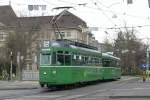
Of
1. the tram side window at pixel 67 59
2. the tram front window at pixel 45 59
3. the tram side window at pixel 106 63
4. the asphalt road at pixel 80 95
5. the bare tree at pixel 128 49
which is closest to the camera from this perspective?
the asphalt road at pixel 80 95

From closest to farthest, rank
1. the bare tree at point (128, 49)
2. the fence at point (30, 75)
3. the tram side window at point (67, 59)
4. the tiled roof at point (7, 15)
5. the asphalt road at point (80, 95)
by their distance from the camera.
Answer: the asphalt road at point (80, 95) < the tram side window at point (67, 59) < the fence at point (30, 75) < the bare tree at point (128, 49) < the tiled roof at point (7, 15)

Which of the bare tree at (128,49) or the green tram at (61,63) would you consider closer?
the green tram at (61,63)

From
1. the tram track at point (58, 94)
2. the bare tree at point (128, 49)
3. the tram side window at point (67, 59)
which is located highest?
the bare tree at point (128, 49)

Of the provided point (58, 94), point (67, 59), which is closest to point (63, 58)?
point (67, 59)

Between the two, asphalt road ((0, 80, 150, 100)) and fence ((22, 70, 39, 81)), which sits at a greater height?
fence ((22, 70, 39, 81))

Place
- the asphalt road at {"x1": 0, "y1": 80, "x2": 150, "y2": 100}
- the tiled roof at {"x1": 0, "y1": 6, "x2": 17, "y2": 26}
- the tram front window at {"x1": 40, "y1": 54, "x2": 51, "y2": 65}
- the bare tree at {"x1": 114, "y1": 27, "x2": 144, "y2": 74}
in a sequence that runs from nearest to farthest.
Answer: the asphalt road at {"x1": 0, "y1": 80, "x2": 150, "y2": 100} < the tram front window at {"x1": 40, "y1": 54, "x2": 51, "y2": 65} < the bare tree at {"x1": 114, "y1": 27, "x2": 144, "y2": 74} < the tiled roof at {"x1": 0, "y1": 6, "x2": 17, "y2": 26}

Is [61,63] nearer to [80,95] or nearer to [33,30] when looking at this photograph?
[80,95]

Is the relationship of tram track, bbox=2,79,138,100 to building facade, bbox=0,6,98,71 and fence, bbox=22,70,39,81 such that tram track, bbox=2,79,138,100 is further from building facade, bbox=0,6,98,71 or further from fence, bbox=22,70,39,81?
fence, bbox=22,70,39,81

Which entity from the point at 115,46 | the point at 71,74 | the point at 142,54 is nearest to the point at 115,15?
the point at 71,74

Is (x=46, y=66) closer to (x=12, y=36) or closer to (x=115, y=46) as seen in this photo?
(x=12, y=36)

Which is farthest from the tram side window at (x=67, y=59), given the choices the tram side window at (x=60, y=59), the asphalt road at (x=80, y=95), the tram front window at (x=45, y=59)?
the asphalt road at (x=80, y=95)

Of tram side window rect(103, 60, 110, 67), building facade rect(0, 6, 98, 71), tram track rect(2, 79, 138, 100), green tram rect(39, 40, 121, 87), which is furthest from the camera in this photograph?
building facade rect(0, 6, 98, 71)

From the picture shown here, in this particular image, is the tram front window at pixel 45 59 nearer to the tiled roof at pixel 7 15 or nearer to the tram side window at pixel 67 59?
the tram side window at pixel 67 59

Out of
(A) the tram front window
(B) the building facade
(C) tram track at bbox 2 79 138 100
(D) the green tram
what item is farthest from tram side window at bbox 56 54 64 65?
(B) the building facade
